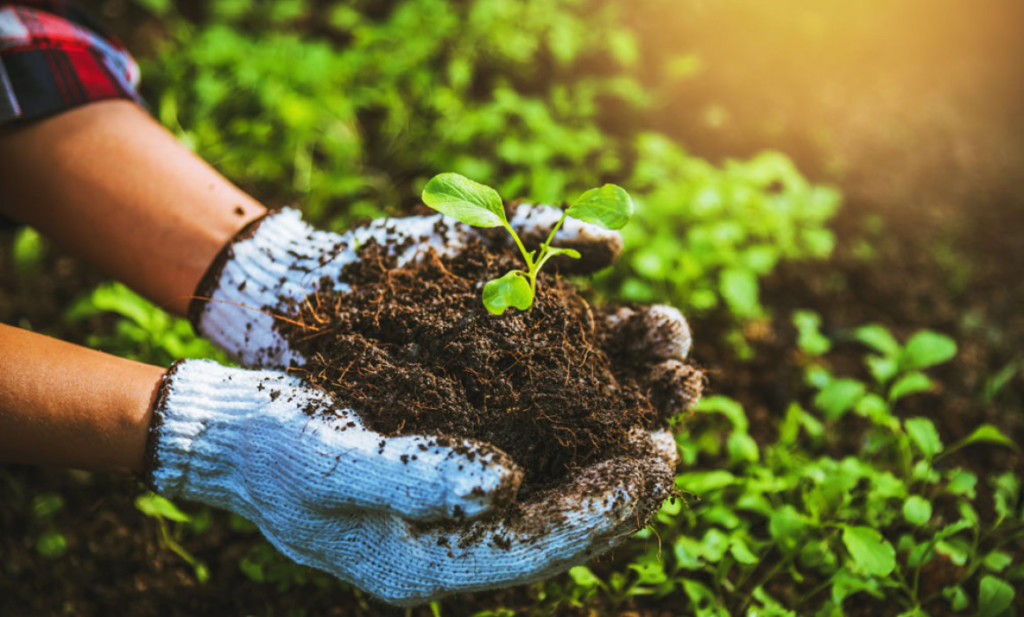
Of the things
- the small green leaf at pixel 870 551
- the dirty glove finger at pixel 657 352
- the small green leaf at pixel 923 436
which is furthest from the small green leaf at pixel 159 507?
the small green leaf at pixel 923 436

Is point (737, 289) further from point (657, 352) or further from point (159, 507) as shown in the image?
point (159, 507)

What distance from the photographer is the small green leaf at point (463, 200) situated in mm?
→ 1231

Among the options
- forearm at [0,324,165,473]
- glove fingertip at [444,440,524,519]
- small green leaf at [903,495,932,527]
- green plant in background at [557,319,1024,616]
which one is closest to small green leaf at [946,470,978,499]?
green plant in background at [557,319,1024,616]

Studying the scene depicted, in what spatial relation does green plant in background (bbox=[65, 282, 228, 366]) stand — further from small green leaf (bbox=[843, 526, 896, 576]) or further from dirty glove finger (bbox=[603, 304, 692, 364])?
small green leaf (bbox=[843, 526, 896, 576])

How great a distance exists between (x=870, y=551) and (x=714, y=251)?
1114mm

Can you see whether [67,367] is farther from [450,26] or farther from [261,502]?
[450,26]

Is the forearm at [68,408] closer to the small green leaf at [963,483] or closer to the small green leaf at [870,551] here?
the small green leaf at [870,551]

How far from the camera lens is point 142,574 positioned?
1666mm

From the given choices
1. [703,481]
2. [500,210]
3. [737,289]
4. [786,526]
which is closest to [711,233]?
[737,289]

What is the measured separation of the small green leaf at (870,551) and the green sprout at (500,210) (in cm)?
90

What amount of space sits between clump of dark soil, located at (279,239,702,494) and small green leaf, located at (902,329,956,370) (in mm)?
829

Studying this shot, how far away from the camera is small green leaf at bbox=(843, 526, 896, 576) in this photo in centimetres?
138

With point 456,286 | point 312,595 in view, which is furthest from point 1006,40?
point 312,595

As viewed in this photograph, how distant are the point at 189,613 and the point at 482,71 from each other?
102 inches
